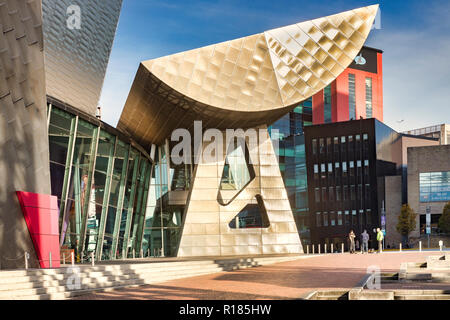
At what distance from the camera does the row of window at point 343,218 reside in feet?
251

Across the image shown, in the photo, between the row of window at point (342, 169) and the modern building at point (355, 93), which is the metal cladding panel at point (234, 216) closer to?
the row of window at point (342, 169)

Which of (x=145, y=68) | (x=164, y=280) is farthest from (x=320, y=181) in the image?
(x=164, y=280)

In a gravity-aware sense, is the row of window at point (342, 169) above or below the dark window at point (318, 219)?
above

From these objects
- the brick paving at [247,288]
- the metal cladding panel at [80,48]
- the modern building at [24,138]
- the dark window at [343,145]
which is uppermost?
the metal cladding panel at [80,48]

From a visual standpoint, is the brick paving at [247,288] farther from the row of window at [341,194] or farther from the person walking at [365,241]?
the row of window at [341,194]

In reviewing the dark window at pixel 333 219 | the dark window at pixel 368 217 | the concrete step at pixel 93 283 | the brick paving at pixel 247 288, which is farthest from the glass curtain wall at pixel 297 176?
the brick paving at pixel 247 288

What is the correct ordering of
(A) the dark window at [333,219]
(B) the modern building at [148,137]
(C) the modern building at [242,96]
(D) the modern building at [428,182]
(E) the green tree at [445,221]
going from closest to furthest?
(B) the modern building at [148,137], (C) the modern building at [242,96], (E) the green tree at [445,221], (D) the modern building at [428,182], (A) the dark window at [333,219]

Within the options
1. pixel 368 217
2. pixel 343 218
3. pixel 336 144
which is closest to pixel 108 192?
pixel 343 218

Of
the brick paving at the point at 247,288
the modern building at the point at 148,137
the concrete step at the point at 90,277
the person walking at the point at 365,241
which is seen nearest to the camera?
the brick paving at the point at 247,288

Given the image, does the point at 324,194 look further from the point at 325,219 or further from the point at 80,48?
the point at 80,48

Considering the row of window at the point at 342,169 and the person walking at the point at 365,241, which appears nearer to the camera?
the person walking at the point at 365,241

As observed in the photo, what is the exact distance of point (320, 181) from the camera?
264ft

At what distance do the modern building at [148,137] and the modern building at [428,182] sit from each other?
41.8 m
